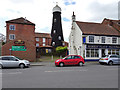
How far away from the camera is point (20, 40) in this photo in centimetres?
1961

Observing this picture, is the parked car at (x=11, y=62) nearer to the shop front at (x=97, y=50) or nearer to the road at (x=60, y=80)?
the road at (x=60, y=80)

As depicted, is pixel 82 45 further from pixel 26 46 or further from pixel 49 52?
pixel 49 52

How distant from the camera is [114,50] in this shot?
908 inches

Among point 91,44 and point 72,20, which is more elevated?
point 72,20

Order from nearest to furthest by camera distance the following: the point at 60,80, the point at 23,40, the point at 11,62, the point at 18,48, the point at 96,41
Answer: the point at 60,80 < the point at 11,62 < the point at 18,48 < the point at 23,40 < the point at 96,41

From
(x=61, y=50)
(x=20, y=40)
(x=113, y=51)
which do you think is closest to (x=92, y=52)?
(x=113, y=51)

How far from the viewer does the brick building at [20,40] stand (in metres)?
19.1

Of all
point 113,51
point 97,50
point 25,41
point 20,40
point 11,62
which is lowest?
point 11,62

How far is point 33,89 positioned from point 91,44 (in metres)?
18.2

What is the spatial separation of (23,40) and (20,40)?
55 centimetres

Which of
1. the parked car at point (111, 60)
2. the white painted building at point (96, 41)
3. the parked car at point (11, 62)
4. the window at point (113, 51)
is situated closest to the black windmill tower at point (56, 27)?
the white painted building at point (96, 41)

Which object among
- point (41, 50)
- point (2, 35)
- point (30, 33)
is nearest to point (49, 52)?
point (41, 50)

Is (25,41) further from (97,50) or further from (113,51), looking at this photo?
(113,51)

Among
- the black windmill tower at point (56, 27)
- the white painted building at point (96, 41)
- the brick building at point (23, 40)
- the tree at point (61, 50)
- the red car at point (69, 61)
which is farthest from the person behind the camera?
the black windmill tower at point (56, 27)
